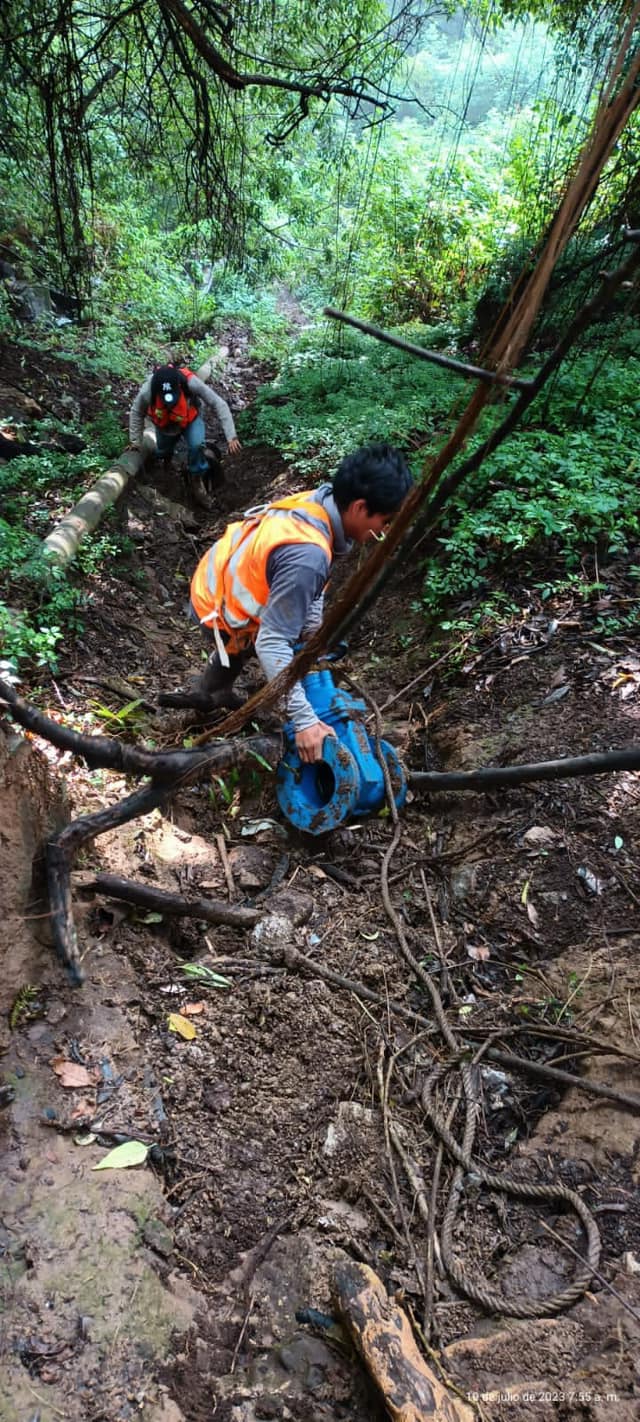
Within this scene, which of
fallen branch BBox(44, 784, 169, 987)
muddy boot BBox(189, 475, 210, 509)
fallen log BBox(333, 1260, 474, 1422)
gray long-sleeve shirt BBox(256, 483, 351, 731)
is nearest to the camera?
fallen log BBox(333, 1260, 474, 1422)

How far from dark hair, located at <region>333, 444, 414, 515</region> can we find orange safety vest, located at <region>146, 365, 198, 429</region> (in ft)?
14.9

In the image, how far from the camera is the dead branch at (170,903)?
2.66m

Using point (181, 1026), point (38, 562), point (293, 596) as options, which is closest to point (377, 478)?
point (293, 596)

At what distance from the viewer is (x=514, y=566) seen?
4.20 meters

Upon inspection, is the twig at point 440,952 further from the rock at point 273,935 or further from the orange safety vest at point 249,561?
the orange safety vest at point 249,561

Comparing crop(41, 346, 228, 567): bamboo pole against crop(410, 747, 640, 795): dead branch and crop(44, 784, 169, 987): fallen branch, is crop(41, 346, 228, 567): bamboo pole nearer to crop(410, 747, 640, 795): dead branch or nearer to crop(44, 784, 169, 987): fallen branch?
crop(44, 784, 169, 987): fallen branch

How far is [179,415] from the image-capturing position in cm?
669

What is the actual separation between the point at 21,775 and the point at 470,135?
16735 millimetres

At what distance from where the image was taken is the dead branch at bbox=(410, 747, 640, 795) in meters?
2.54

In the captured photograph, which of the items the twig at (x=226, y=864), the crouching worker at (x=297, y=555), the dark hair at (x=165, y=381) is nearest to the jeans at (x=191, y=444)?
the dark hair at (x=165, y=381)

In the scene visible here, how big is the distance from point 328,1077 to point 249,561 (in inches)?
78.7

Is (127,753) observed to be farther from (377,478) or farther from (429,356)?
(429,356)

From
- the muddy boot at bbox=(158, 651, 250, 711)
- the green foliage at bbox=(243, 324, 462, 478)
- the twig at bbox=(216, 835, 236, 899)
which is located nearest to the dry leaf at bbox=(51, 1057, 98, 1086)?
the twig at bbox=(216, 835, 236, 899)

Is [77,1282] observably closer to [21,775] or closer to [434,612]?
[21,775]
